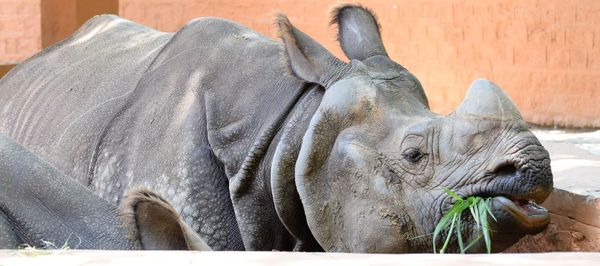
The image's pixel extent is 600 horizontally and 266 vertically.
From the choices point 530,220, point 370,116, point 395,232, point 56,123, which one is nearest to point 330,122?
point 370,116

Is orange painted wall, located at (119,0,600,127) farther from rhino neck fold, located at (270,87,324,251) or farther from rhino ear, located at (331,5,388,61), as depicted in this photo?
rhino neck fold, located at (270,87,324,251)

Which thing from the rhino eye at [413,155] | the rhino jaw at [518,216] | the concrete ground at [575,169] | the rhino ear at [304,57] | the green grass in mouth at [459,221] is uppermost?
the rhino ear at [304,57]

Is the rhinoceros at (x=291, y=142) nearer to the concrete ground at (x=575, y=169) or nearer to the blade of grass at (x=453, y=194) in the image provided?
the blade of grass at (x=453, y=194)

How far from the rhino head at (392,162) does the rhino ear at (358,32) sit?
0.41 feet

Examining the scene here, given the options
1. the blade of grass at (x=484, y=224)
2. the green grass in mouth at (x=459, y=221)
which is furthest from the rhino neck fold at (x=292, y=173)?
the blade of grass at (x=484, y=224)

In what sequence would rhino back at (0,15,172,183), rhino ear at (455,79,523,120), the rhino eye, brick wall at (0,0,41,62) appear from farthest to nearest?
brick wall at (0,0,41,62) < rhino back at (0,15,172,183) < the rhino eye < rhino ear at (455,79,523,120)

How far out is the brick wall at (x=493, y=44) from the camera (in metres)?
11.9

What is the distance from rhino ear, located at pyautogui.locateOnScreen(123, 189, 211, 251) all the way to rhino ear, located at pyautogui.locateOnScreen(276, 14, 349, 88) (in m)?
1.50

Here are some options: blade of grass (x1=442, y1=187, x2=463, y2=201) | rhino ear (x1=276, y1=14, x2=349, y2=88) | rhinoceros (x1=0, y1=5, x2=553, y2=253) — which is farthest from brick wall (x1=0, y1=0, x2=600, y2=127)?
blade of grass (x1=442, y1=187, x2=463, y2=201)

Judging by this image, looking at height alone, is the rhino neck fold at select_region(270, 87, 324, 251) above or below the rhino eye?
below

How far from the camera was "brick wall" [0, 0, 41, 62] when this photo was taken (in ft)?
40.1

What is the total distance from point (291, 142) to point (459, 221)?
0.89 m

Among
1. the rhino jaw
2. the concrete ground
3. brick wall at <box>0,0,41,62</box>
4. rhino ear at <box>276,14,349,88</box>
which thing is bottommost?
brick wall at <box>0,0,41,62</box>

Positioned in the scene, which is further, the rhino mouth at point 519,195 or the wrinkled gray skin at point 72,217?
the rhino mouth at point 519,195
